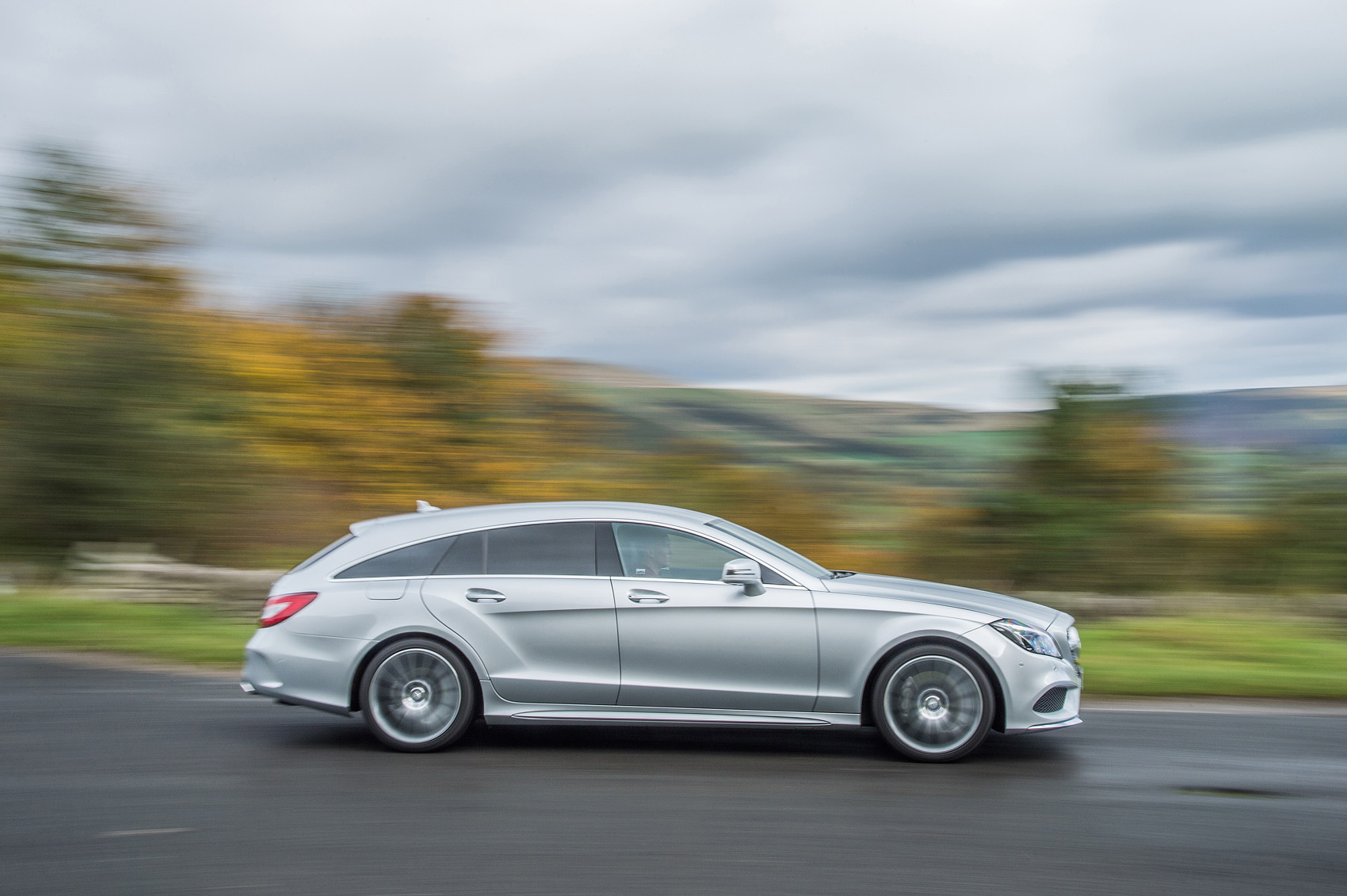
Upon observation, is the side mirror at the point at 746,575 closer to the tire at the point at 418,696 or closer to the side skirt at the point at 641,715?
the side skirt at the point at 641,715

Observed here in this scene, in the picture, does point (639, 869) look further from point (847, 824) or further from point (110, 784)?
point (110, 784)

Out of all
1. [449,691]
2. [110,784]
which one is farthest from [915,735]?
[110,784]

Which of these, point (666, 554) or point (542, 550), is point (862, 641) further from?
point (542, 550)

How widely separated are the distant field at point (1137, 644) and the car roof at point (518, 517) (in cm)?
416

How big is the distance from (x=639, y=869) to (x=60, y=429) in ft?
40.4

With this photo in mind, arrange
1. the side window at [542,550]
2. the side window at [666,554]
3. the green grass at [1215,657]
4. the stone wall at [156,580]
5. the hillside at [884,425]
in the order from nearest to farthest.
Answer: the side window at [666,554], the side window at [542,550], the green grass at [1215,657], the stone wall at [156,580], the hillside at [884,425]

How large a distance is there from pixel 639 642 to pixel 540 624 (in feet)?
1.96

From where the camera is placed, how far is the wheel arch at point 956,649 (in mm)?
6406

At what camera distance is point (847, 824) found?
5289mm

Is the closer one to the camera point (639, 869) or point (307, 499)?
point (639, 869)

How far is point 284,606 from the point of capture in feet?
22.4

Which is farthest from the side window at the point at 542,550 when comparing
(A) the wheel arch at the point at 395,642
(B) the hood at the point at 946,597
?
(B) the hood at the point at 946,597

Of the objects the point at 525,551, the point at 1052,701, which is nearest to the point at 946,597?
the point at 1052,701

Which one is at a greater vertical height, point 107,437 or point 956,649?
point 107,437
